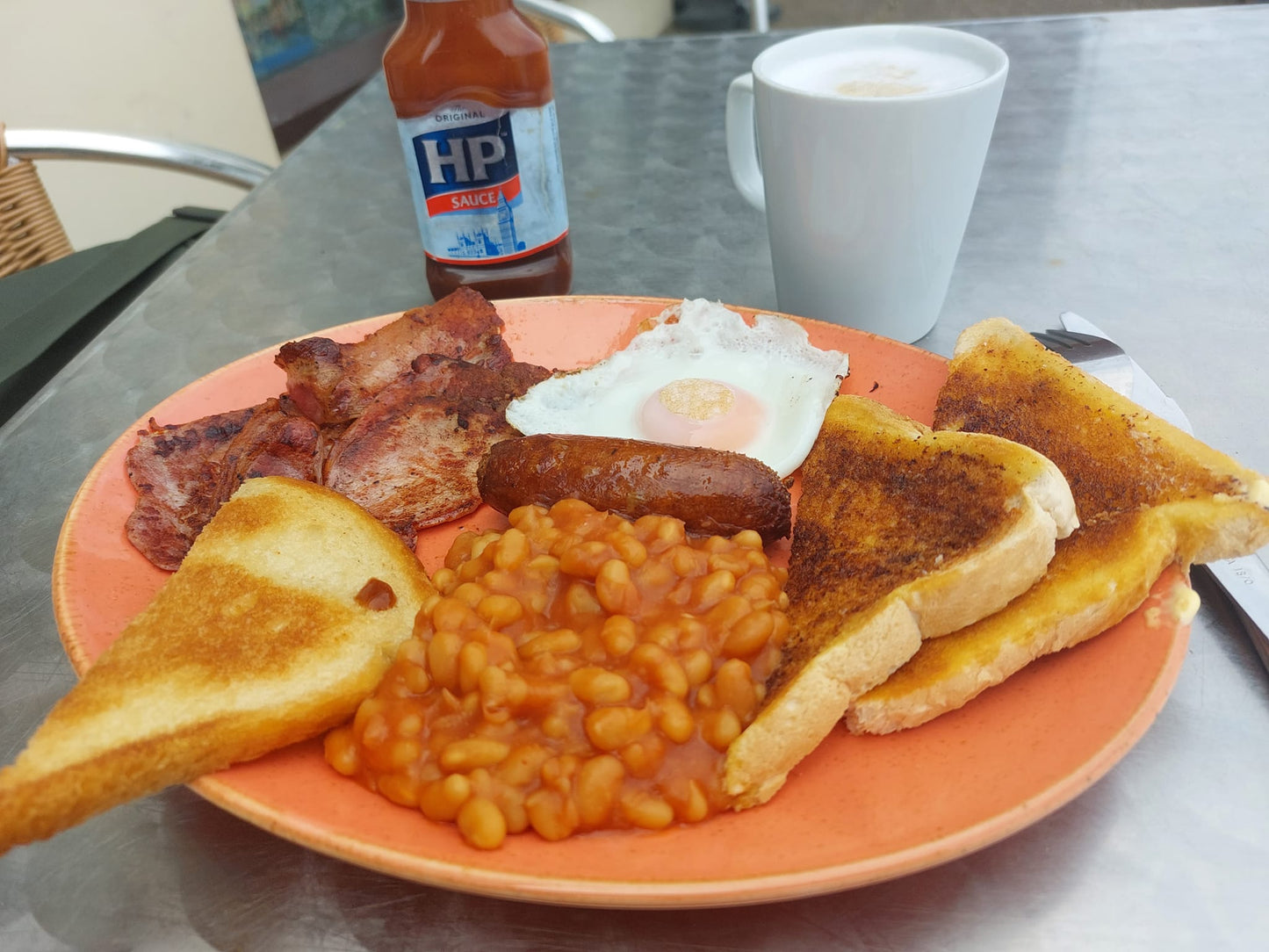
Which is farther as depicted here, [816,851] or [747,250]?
[747,250]

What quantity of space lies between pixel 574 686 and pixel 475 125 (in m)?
1.34

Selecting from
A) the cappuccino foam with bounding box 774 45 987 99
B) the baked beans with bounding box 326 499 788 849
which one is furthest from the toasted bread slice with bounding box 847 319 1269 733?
the cappuccino foam with bounding box 774 45 987 99

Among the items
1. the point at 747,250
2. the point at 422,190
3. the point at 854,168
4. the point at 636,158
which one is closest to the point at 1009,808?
the point at 854,168

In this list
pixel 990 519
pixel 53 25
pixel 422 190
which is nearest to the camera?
pixel 990 519

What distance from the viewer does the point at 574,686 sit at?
1213mm

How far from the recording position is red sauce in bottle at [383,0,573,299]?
1998mm

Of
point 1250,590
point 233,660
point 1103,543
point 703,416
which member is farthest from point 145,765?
point 1250,590

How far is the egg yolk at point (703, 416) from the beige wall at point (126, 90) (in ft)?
13.2

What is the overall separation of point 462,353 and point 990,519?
117 cm

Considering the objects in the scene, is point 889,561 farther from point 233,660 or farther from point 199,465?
point 199,465

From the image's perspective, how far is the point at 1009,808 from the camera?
1023mm

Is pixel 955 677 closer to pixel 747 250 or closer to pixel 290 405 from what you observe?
pixel 290 405

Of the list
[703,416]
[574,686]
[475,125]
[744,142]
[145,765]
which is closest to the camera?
[145,765]

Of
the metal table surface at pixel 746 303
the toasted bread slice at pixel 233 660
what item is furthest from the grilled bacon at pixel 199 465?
the metal table surface at pixel 746 303
